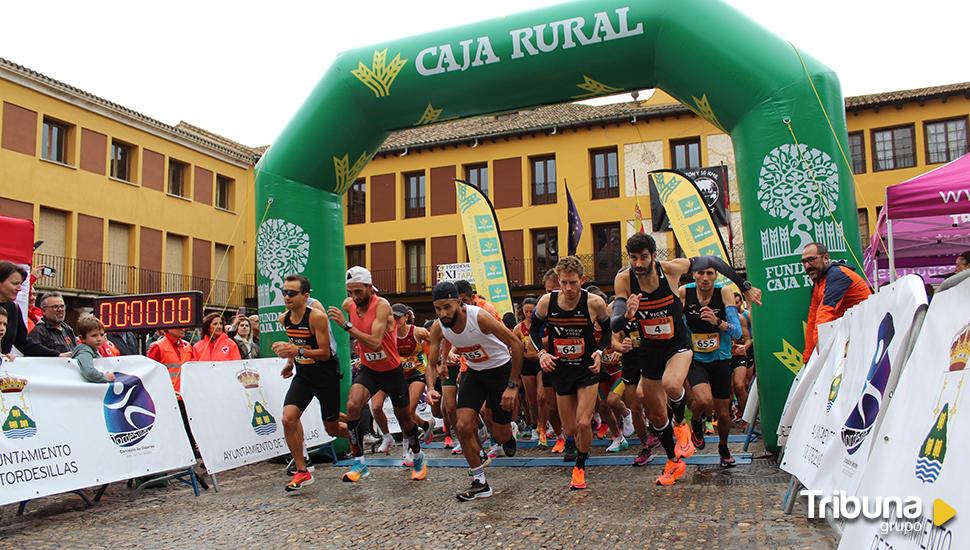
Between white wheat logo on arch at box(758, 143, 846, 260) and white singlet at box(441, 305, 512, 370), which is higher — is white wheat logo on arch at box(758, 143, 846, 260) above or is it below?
above

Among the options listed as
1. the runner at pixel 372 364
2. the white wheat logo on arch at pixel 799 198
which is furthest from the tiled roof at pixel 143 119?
the white wheat logo on arch at pixel 799 198

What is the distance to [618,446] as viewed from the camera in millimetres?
9320

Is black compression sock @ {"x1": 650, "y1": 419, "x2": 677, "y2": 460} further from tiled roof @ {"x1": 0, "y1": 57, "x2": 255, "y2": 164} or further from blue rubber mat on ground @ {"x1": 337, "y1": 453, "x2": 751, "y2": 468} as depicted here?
tiled roof @ {"x1": 0, "y1": 57, "x2": 255, "y2": 164}

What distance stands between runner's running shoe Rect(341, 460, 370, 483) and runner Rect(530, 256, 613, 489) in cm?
232

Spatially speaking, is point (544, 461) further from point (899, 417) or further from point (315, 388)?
point (899, 417)

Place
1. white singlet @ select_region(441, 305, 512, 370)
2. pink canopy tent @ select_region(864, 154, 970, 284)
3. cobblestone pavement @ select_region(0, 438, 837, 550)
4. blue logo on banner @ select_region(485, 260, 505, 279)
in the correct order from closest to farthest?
cobblestone pavement @ select_region(0, 438, 837, 550) < white singlet @ select_region(441, 305, 512, 370) < pink canopy tent @ select_region(864, 154, 970, 284) < blue logo on banner @ select_region(485, 260, 505, 279)

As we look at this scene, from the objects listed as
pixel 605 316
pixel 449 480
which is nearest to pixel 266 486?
pixel 449 480

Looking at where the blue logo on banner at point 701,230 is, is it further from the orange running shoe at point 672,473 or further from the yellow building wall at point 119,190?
the yellow building wall at point 119,190

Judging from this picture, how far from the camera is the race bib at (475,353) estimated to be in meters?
7.10

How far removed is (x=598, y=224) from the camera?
111 feet

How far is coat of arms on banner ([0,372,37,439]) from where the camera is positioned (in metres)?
5.86

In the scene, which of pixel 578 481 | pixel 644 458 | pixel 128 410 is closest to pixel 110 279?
pixel 128 410

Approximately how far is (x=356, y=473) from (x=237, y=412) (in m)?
1.61

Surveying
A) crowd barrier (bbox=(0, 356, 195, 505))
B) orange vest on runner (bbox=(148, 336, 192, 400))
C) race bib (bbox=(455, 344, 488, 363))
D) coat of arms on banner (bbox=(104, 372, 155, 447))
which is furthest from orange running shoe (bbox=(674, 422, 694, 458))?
orange vest on runner (bbox=(148, 336, 192, 400))
